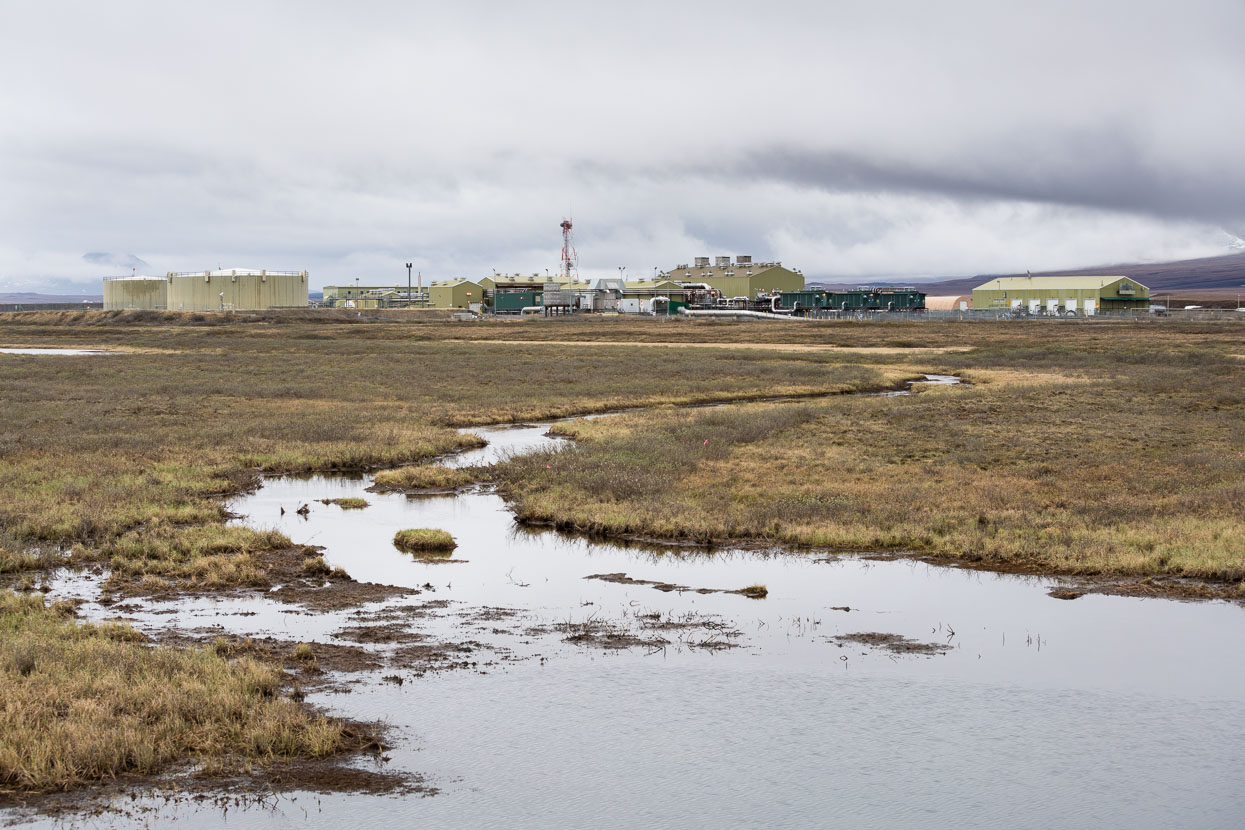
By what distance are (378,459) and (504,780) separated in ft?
77.8

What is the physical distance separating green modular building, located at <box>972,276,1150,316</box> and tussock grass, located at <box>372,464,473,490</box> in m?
145

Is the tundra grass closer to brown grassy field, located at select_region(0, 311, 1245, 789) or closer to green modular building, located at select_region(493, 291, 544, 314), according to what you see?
brown grassy field, located at select_region(0, 311, 1245, 789)

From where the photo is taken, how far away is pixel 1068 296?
553 feet

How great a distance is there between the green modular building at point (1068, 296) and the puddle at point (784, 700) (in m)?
153

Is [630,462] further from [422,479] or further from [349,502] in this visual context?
[349,502]

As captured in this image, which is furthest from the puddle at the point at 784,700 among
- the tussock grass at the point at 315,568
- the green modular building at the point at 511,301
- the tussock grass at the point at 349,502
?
the green modular building at the point at 511,301

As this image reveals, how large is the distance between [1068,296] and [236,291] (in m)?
127

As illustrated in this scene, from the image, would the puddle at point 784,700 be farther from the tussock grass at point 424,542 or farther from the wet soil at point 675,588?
the tussock grass at point 424,542

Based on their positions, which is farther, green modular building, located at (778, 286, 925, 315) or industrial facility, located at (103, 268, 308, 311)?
green modular building, located at (778, 286, 925, 315)

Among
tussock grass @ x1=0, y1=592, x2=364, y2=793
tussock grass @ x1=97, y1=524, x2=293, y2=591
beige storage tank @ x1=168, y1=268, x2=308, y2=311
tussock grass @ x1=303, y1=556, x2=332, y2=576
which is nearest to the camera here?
tussock grass @ x1=0, y1=592, x2=364, y2=793

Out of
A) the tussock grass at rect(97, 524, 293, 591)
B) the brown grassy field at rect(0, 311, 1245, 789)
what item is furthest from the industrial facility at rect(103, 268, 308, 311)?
the tussock grass at rect(97, 524, 293, 591)

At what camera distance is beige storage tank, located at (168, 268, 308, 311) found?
16275 centimetres

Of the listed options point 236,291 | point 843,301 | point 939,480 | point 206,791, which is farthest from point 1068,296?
point 206,791

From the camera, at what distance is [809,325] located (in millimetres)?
140000
